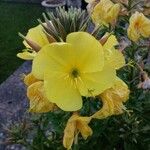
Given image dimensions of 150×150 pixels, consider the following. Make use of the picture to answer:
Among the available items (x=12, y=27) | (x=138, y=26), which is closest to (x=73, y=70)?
(x=138, y=26)

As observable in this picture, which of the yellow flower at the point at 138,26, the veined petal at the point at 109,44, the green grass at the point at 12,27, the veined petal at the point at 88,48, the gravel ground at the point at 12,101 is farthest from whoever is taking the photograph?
the green grass at the point at 12,27

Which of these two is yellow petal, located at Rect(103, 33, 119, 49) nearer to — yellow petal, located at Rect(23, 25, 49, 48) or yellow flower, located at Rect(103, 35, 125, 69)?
yellow flower, located at Rect(103, 35, 125, 69)

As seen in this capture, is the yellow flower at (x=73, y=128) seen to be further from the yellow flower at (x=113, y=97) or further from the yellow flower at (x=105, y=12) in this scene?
the yellow flower at (x=105, y=12)

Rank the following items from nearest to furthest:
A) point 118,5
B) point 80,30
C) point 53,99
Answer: point 53,99 < point 80,30 < point 118,5

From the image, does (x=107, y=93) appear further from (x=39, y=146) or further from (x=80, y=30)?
(x=39, y=146)

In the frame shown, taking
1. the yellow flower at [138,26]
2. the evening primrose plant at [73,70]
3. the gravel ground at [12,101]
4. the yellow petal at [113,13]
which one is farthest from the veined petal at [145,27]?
the gravel ground at [12,101]

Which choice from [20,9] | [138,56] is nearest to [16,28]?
[20,9]
